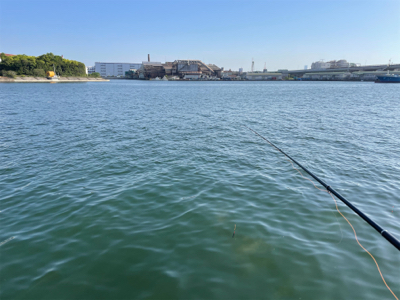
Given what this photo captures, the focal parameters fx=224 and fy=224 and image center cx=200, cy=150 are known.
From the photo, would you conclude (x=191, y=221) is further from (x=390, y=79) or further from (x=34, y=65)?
(x=390, y=79)

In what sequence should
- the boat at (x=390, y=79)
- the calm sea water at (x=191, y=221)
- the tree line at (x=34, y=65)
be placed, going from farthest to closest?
1. the boat at (x=390, y=79)
2. the tree line at (x=34, y=65)
3. the calm sea water at (x=191, y=221)

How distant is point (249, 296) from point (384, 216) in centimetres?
542

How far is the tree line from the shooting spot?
11488cm

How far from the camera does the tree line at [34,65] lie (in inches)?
4523

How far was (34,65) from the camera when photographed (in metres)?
121

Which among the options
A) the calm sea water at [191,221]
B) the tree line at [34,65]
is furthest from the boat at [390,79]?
the tree line at [34,65]

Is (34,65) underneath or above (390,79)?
above

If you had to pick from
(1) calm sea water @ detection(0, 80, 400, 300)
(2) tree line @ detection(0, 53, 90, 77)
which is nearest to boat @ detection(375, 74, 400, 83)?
(1) calm sea water @ detection(0, 80, 400, 300)

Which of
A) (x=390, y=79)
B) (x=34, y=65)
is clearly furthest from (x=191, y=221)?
(x=390, y=79)

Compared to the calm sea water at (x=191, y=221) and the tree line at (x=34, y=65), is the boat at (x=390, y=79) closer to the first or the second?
the calm sea water at (x=191, y=221)

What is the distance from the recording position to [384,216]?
684 cm

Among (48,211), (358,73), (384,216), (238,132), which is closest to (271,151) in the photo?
(238,132)

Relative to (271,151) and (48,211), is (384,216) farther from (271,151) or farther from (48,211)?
(48,211)

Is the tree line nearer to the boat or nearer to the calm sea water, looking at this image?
the calm sea water
